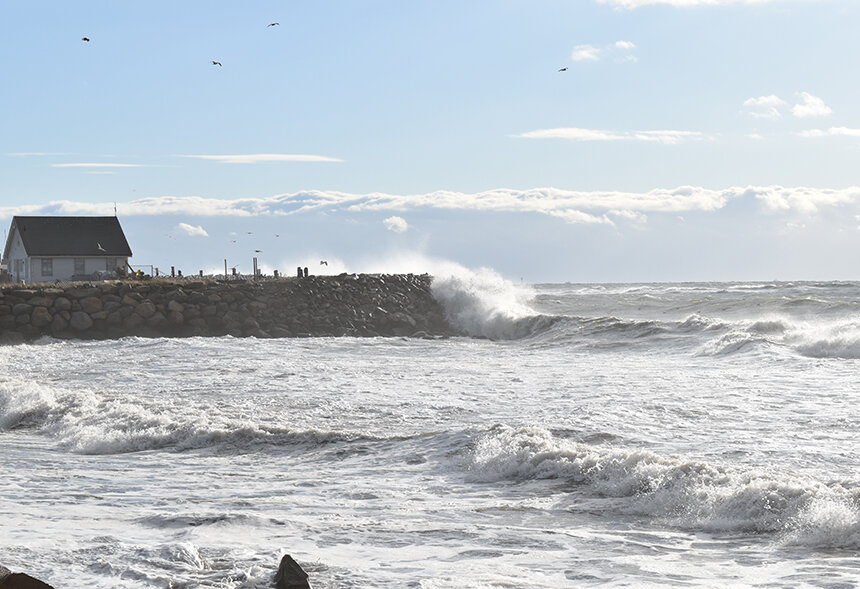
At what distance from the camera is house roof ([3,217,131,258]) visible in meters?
40.5

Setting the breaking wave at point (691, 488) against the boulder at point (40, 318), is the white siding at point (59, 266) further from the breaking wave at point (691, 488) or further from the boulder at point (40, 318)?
the breaking wave at point (691, 488)

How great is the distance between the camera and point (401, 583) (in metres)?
5.70

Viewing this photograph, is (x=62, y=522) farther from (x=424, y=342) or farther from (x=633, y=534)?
(x=424, y=342)

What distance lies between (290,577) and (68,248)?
128ft

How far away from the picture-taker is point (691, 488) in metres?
7.80

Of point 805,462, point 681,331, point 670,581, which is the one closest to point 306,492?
point 670,581

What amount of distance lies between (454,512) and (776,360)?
1223 cm

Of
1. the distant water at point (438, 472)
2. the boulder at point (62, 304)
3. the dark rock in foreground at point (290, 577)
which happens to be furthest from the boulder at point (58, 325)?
the dark rock in foreground at point (290, 577)

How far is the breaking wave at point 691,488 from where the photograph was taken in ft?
22.6

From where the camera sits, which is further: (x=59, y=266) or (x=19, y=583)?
(x=59, y=266)

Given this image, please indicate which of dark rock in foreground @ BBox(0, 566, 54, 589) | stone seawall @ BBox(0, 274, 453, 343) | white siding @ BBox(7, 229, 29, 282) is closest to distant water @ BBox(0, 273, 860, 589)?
dark rock in foreground @ BBox(0, 566, 54, 589)

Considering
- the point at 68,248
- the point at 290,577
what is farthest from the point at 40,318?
the point at 290,577

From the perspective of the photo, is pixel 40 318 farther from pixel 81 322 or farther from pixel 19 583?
pixel 19 583

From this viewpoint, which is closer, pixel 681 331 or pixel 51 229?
pixel 681 331
